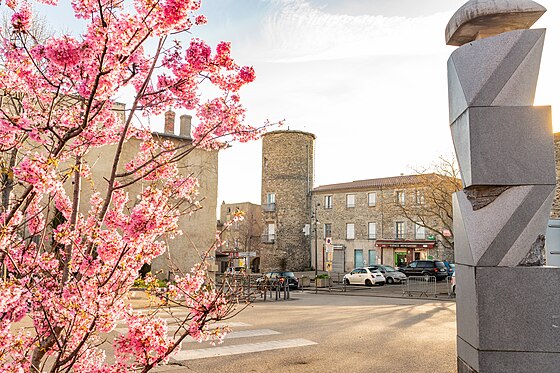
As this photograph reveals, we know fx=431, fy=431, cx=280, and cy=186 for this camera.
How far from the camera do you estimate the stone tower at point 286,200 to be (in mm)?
42219

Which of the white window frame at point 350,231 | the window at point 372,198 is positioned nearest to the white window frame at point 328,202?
the white window frame at point 350,231

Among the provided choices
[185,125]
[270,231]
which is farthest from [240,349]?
[270,231]

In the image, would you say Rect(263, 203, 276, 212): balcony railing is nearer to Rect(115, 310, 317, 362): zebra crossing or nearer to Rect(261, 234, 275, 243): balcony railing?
Rect(261, 234, 275, 243): balcony railing

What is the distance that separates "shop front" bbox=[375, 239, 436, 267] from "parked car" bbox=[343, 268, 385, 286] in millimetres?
10354

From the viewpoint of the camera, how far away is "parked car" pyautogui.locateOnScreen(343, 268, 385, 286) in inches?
1075

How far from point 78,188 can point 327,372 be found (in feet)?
16.8

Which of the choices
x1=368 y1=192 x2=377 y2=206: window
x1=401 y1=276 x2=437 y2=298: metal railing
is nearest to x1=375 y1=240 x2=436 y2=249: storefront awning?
x1=368 y1=192 x2=377 y2=206: window

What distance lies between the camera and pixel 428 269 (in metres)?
29.9

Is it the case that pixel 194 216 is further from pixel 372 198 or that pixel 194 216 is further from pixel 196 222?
pixel 372 198

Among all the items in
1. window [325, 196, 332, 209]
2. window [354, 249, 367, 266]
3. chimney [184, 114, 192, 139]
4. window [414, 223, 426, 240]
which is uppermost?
chimney [184, 114, 192, 139]

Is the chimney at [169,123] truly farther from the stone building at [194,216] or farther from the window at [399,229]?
the window at [399,229]

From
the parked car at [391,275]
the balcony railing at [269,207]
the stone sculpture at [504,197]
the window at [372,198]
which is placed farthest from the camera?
the balcony railing at [269,207]

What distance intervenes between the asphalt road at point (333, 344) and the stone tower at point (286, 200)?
2806 centimetres

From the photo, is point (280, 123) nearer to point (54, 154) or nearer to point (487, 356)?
point (54, 154)
